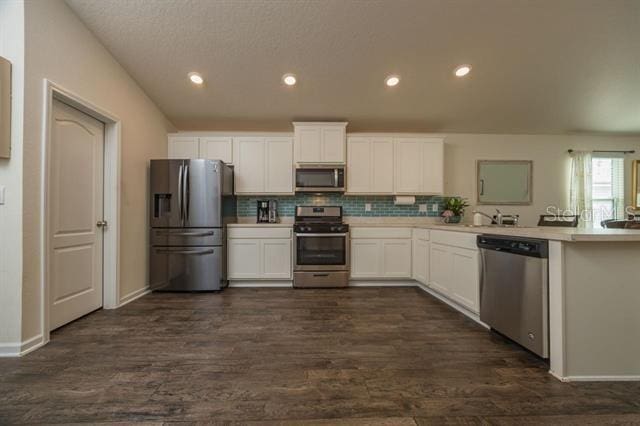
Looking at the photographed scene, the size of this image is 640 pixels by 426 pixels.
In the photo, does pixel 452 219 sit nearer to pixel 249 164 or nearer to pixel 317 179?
pixel 317 179

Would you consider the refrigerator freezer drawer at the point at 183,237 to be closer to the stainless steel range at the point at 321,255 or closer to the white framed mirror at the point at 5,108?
the stainless steel range at the point at 321,255

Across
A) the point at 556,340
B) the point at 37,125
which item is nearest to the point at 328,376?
the point at 556,340

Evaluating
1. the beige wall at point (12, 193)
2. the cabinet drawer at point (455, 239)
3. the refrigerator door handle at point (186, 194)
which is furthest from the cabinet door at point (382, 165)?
the beige wall at point (12, 193)

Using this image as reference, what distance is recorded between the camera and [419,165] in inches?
163

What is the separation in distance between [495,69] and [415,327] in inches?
117

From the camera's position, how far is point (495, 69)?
319cm

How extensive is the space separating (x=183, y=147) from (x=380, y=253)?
3235mm

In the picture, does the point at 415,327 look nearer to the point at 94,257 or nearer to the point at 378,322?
the point at 378,322

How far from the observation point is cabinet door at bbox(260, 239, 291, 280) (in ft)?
12.7

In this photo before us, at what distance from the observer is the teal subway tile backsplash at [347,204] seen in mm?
4387

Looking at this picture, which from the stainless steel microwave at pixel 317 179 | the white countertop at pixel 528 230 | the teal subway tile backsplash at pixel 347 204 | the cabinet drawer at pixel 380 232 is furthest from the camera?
the teal subway tile backsplash at pixel 347 204

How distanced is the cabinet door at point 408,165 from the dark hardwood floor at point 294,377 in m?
2.00

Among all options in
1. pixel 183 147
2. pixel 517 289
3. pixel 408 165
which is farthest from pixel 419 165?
pixel 183 147

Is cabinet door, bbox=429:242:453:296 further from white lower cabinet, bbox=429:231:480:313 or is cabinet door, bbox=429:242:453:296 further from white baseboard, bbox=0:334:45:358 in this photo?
white baseboard, bbox=0:334:45:358
